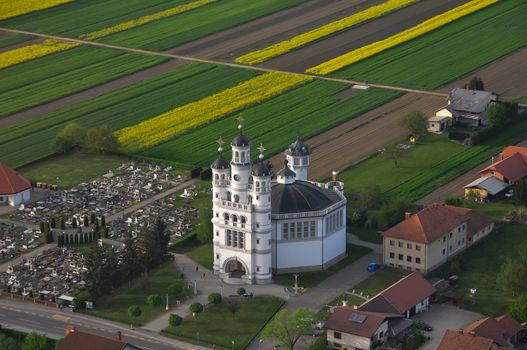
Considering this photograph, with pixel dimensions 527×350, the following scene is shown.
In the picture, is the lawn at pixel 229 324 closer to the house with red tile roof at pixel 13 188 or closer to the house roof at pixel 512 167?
the house with red tile roof at pixel 13 188

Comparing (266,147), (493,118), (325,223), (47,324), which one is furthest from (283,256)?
(493,118)

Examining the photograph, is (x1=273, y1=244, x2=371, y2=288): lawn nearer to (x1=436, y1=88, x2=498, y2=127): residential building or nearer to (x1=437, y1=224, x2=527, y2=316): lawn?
(x1=437, y1=224, x2=527, y2=316): lawn

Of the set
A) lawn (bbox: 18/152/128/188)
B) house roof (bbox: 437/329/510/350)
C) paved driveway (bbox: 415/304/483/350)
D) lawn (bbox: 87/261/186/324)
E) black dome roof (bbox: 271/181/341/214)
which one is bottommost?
lawn (bbox: 18/152/128/188)

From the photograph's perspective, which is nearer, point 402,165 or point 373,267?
point 373,267

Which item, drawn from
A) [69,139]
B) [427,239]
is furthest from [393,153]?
[69,139]

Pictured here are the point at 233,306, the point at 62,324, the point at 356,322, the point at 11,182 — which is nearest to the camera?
the point at 356,322

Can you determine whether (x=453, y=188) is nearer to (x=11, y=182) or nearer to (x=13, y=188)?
(x=13, y=188)

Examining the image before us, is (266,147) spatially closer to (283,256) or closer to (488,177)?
(488,177)


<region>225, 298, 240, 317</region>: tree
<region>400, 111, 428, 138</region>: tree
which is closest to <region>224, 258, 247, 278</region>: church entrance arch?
<region>225, 298, 240, 317</region>: tree
